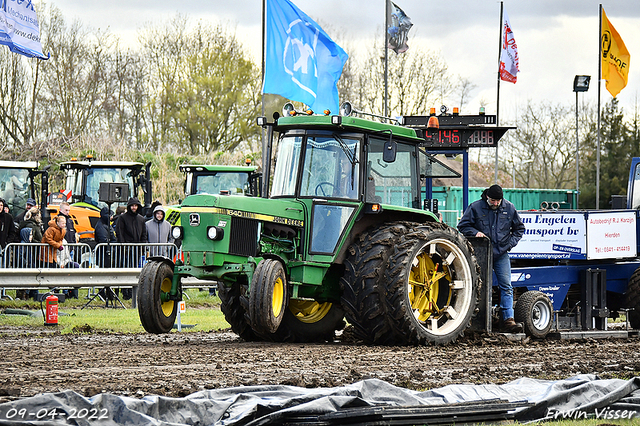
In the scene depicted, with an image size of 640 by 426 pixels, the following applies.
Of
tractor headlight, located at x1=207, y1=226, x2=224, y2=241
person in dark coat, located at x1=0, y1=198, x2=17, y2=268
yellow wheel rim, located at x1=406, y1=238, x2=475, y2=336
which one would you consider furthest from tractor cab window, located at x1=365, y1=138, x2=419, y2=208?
person in dark coat, located at x1=0, y1=198, x2=17, y2=268

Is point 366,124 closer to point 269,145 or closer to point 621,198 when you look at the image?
point 269,145

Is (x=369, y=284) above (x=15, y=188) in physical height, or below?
below

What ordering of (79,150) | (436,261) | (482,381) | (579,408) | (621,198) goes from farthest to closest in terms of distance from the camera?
(79,150)
(621,198)
(436,261)
(482,381)
(579,408)

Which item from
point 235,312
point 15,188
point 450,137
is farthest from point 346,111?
point 15,188

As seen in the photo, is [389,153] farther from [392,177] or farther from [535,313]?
[535,313]

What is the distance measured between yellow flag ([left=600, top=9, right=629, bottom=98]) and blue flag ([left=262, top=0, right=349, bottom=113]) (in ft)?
53.8

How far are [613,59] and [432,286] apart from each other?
22.6m

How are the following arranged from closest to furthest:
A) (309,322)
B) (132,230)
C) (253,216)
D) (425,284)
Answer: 1. (253,216)
2. (425,284)
3. (309,322)
4. (132,230)

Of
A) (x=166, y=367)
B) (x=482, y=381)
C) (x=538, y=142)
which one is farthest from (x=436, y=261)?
(x=538, y=142)

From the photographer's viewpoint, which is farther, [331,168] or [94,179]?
[94,179]

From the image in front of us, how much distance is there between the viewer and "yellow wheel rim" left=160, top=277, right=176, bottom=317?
31.3 feet

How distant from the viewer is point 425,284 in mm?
10406

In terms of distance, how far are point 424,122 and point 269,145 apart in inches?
183

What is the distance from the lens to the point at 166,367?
293 inches
